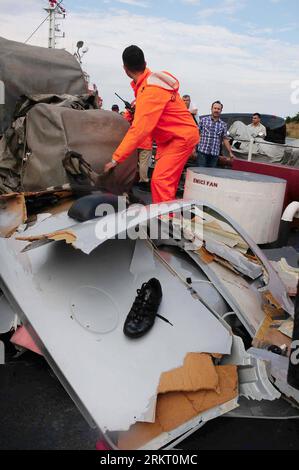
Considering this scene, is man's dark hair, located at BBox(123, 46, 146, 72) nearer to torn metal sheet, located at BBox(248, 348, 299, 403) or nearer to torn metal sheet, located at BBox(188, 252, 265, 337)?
torn metal sheet, located at BBox(188, 252, 265, 337)

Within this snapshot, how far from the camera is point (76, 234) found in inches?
84.4

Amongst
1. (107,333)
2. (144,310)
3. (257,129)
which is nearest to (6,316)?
(107,333)

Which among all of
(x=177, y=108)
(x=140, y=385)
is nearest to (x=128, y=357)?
(x=140, y=385)

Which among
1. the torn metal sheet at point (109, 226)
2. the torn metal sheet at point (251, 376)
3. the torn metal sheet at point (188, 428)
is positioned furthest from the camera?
the torn metal sheet at point (251, 376)

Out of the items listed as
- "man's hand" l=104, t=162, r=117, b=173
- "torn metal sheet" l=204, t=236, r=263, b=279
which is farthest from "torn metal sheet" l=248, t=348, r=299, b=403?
"man's hand" l=104, t=162, r=117, b=173

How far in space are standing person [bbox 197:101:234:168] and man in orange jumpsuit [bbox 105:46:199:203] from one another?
2.45 meters

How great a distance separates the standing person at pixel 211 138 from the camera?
21.4ft

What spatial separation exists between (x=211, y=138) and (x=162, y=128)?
2.62 meters

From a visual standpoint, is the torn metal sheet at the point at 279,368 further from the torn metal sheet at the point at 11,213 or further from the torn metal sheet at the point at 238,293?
the torn metal sheet at the point at 11,213

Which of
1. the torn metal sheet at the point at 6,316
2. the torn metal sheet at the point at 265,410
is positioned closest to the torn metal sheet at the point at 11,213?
the torn metal sheet at the point at 6,316

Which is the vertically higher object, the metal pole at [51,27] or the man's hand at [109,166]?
the metal pole at [51,27]

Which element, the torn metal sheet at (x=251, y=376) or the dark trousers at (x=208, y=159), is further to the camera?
the dark trousers at (x=208, y=159)

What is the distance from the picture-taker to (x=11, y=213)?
3145 mm
